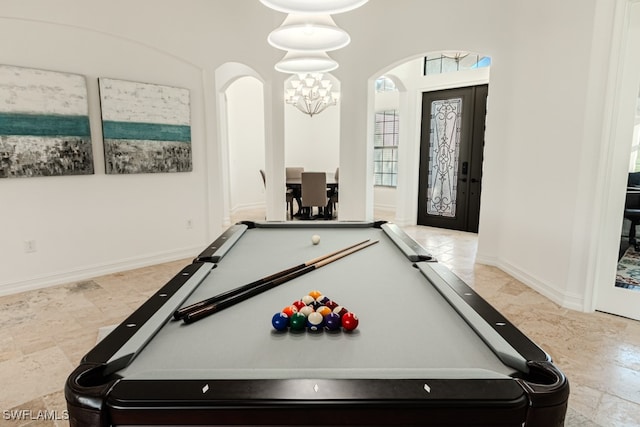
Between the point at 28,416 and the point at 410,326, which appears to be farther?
the point at 28,416

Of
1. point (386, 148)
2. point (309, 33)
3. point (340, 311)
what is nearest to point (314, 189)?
point (386, 148)

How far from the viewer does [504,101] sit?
4.27 meters

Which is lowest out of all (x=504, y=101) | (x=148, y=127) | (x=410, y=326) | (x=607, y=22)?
(x=410, y=326)

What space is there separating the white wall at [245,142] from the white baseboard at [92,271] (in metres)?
3.56

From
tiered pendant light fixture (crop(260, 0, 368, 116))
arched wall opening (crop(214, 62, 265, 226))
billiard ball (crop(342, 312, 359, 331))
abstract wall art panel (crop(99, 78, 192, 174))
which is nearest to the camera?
billiard ball (crop(342, 312, 359, 331))

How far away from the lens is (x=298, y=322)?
124cm

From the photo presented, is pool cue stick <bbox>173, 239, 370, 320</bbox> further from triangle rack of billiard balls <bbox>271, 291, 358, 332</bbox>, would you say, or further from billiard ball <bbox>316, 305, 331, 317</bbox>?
billiard ball <bbox>316, 305, 331, 317</bbox>

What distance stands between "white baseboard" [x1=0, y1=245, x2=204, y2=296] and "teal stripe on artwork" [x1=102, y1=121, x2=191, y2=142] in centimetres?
141

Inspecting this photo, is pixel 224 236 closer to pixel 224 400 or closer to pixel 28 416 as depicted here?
pixel 28 416

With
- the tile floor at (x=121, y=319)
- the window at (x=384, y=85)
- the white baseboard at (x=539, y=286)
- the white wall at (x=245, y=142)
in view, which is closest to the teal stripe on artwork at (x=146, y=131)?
the tile floor at (x=121, y=319)

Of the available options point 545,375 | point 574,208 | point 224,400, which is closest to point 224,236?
point 224,400

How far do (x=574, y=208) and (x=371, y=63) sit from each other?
338 cm

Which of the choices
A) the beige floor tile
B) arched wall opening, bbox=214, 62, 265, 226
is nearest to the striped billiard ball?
the beige floor tile

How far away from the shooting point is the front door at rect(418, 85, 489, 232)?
6.11m
